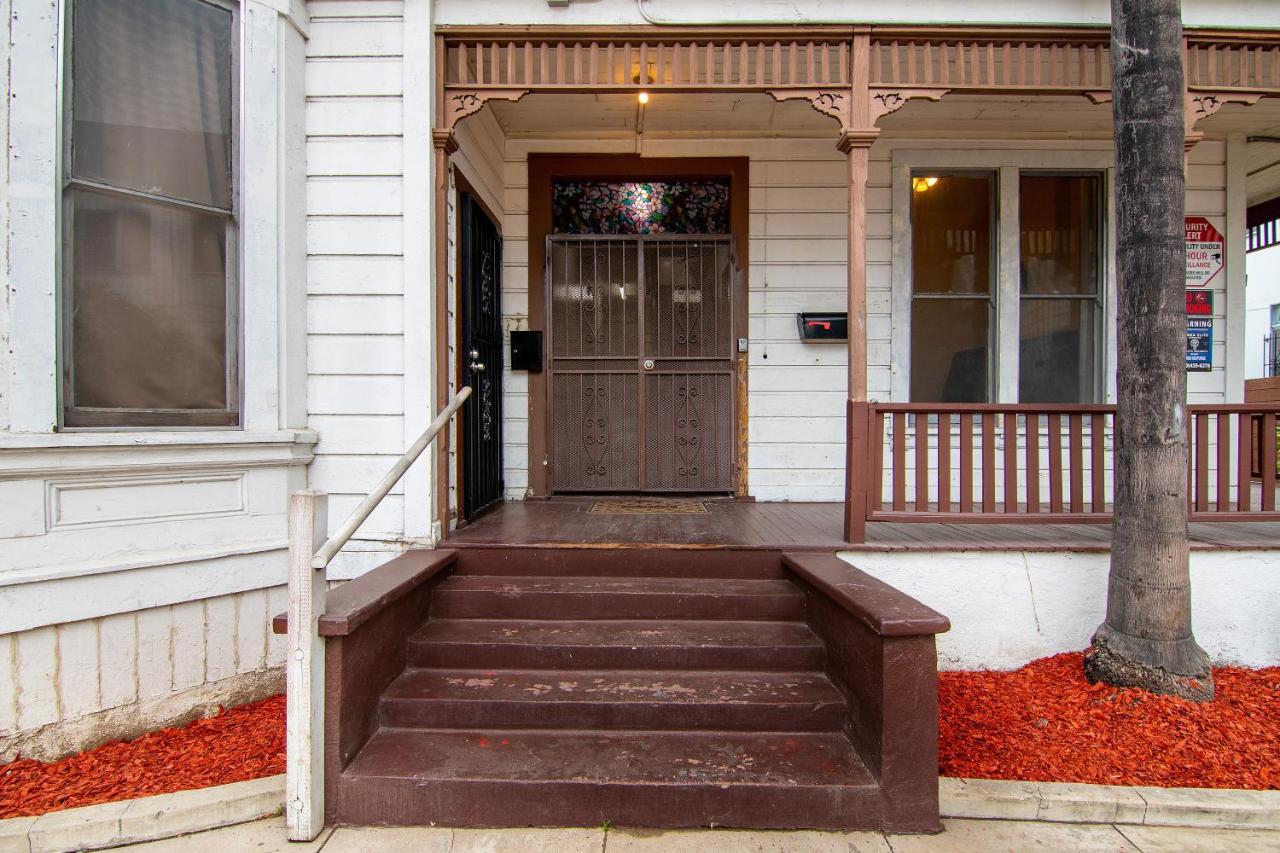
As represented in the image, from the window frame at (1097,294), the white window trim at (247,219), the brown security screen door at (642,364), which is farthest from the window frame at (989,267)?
the white window trim at (247,219)

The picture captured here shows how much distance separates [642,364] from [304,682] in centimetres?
356

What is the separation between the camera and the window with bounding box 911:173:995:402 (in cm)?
529

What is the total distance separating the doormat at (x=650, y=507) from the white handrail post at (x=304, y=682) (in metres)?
2.43

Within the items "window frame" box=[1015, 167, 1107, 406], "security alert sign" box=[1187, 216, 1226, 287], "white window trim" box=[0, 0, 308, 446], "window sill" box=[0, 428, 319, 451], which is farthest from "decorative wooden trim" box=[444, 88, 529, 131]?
"security alert sign" box=[1187, 216, 1226, 287]

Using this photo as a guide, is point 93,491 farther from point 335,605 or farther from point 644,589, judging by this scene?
point 644,589

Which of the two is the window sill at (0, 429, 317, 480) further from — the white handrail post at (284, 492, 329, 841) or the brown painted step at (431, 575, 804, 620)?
the white handrail post at (284, 492, 329, 841)

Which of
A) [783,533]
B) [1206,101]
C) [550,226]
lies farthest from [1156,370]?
[550,226]

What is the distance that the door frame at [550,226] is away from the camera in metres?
5.28

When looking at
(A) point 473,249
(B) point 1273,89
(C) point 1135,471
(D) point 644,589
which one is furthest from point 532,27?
(B) point 1273,89

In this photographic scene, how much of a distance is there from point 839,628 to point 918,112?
408 cm

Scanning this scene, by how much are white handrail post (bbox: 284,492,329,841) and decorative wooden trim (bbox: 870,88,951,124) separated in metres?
3.44

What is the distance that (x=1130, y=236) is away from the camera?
3004 millimetres

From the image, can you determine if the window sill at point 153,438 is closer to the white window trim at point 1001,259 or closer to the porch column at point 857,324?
the porch column at point 857,324

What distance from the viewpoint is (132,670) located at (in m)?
2.91
